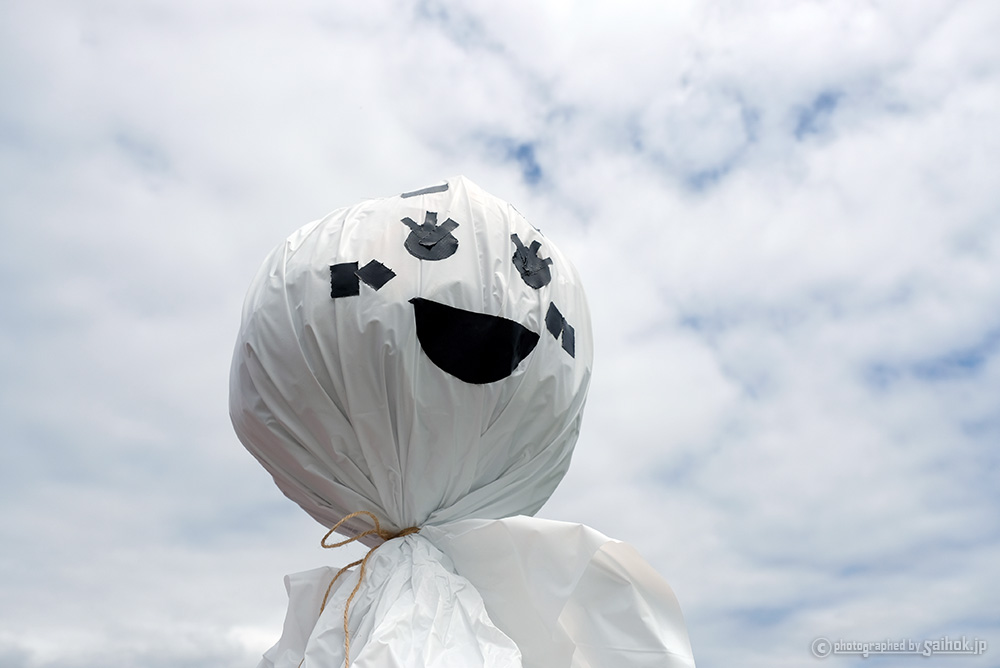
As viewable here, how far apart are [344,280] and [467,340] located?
0.49 metres

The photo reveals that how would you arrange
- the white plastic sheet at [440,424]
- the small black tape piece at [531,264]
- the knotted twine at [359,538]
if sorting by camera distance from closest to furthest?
the white plastic sheet at [440,424] < the knotted twine at [359,538] < the small black tape piece at [531,264]

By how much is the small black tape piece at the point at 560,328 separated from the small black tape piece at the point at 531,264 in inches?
4.2

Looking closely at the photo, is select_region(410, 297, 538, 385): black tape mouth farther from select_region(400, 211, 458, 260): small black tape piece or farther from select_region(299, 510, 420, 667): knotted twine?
select_region(299, 510, 420, 667): knotted twine

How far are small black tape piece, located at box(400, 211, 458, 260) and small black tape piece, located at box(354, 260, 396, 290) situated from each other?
12 cm

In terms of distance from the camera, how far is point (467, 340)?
123 inches

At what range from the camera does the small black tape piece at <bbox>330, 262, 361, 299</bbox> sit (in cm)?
314

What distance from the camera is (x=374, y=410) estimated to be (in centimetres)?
A: 315

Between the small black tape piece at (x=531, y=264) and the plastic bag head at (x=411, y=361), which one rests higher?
the small black tape piece at (x=531, y=264)

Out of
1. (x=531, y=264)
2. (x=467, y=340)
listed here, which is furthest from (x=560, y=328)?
(x=467, y=340)

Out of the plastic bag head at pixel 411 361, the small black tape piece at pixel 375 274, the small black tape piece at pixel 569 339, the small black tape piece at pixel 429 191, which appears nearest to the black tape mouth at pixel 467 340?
the plastic bag head at pixel 411 361

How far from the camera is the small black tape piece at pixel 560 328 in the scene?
11.0ft

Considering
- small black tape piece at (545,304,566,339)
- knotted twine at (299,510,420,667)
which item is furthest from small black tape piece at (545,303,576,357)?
knotted twine at (299,510,420,667)

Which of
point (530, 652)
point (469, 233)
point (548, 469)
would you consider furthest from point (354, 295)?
point (530, 652)

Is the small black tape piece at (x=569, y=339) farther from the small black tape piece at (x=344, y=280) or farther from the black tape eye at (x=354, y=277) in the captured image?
the small black tape piece at (x=344, y=280)
